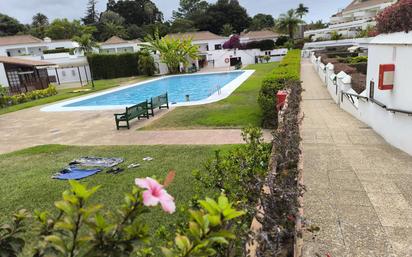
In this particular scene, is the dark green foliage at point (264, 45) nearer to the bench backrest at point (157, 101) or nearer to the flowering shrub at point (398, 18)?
the bench backrest at point (157, 101)

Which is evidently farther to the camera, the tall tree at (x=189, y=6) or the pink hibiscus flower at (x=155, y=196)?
the tall tree at (x=189, y=6)

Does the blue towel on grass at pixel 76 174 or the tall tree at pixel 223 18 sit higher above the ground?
the tall tree at pixel 223 18

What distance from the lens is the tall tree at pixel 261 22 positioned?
84.7m

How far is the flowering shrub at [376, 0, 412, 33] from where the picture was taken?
6.60 meters

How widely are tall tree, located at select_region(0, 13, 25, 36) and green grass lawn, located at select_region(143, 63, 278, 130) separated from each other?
77518mm

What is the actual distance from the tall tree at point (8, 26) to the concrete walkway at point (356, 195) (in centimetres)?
8645

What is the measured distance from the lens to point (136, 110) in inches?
520

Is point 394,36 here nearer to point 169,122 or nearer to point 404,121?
point 404,121

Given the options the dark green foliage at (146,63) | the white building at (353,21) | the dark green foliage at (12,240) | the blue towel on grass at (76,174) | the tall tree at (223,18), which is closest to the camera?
the dark green foliage at (12,240)

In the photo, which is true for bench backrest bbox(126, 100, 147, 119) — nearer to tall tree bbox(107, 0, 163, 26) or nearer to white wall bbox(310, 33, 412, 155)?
white wall bbox(310, 33, 412, 155)

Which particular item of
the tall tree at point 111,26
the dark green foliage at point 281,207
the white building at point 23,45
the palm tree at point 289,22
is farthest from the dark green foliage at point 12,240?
the tall tree at point 111,26

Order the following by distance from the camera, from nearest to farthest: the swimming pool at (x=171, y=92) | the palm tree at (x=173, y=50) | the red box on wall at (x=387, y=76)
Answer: the red box on wall at (x=387, y=76), the swimming pool at (x=171, y=92), the palm tree at (x=173, y=50)

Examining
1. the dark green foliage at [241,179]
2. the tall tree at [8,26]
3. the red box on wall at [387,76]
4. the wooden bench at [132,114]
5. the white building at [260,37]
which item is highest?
the tall tree at [8,26]

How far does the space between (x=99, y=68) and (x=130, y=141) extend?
3087 centimetres
